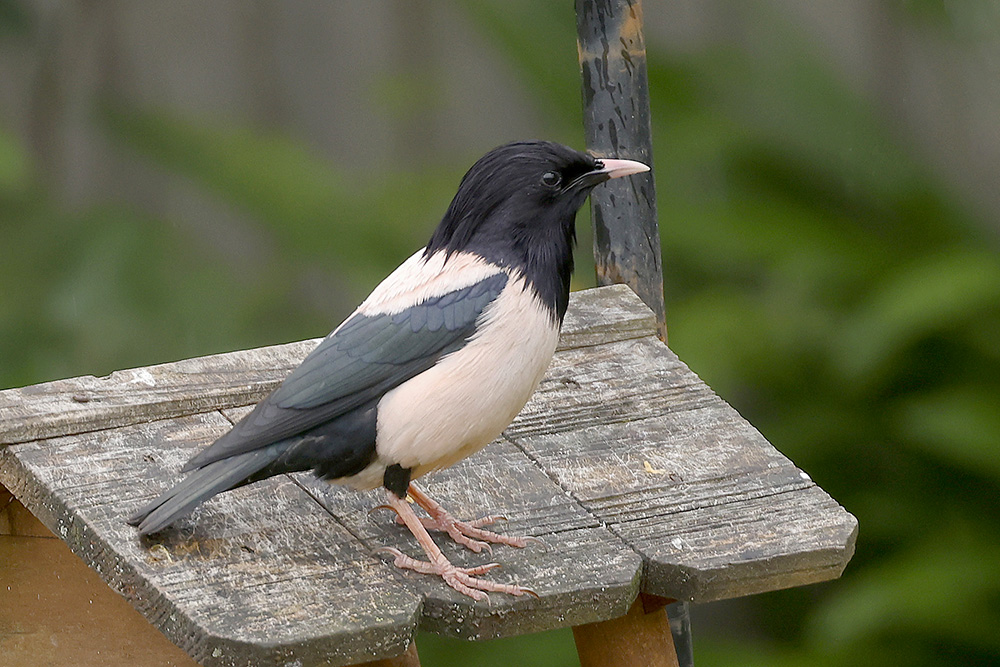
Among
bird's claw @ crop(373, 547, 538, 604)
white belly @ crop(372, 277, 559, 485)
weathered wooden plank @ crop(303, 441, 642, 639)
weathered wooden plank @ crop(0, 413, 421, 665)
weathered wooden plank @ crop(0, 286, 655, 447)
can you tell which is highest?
white belly @ crop(372, 277, 559, 485)

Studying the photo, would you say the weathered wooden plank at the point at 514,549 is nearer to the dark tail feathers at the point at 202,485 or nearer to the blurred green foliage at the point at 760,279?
the dark tail feathers at the point at 202,485

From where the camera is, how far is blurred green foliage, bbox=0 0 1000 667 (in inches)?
148

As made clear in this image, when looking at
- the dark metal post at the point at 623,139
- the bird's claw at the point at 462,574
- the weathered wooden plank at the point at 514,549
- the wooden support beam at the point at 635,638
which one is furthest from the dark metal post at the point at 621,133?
the bird's claw at the point at 462,574

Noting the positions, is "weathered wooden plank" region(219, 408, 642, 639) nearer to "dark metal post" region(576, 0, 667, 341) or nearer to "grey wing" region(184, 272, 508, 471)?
"grey wing" region(184, 272, 508, 471)

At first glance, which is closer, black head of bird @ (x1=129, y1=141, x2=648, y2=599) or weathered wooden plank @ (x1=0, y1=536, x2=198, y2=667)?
black head of bird @ (x1=129, y1=141, x2=648, y2=599)

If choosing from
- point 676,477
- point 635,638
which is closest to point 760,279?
point 676,477

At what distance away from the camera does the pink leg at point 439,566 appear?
1.98 metres

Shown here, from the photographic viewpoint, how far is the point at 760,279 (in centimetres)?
418

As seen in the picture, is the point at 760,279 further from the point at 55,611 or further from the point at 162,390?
the point at 55,611

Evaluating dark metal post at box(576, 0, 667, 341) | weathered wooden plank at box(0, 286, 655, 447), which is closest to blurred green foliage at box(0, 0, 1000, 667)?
dark metal post at box(576, 0, 667, 341)

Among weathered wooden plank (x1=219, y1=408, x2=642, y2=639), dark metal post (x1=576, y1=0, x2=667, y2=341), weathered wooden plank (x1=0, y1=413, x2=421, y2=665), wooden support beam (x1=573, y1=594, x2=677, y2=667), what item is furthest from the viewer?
dark metal post (x1=576, y1=0, x2=667, y2=341)

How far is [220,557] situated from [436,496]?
0.46 m

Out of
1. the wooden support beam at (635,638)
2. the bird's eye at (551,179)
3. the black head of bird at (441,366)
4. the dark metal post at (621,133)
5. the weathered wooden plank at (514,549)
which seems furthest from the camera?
the dark metal post at (621,133)

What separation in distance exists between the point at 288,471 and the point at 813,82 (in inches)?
97.6
